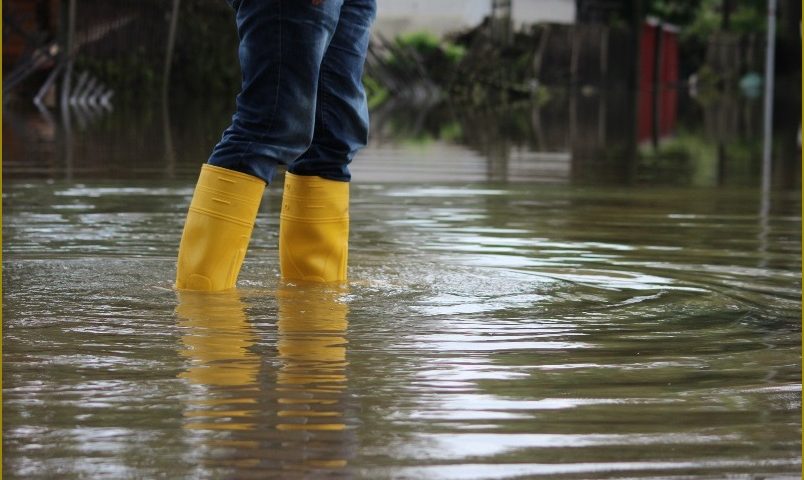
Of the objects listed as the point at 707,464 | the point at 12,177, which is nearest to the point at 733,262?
the point at 707,464

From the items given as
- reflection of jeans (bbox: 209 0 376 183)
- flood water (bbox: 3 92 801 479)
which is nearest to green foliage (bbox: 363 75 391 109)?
flood water (bbox: 3 92 801 479)

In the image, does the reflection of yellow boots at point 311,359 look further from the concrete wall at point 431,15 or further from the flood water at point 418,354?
the concrete wall at point 431,15

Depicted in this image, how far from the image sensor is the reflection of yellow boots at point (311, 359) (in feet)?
8.96

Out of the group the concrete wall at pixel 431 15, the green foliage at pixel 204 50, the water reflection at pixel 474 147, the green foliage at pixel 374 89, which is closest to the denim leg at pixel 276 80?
the water reflection at pixel 474 147

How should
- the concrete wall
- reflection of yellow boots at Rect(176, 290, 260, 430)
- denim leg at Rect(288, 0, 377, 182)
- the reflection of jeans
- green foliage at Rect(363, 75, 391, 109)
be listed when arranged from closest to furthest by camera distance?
reflection of yellow boots at Rect(176, 290, 260, 430) → the reflection of jeans → denim leg at Rect(288, 0, 377, 182) → green foliage at Rect(363, 75, 391, 109) → the concrete wall

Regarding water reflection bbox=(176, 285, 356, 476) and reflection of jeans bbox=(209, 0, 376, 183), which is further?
Answer: reflection of jeans bbox=(209, 0, 376, 183)

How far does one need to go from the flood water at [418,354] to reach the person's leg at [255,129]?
12cm

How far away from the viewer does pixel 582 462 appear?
2455 millimetres

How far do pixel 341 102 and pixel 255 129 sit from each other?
0.37m

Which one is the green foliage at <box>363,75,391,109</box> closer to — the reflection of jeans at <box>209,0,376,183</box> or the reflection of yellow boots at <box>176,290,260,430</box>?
the reflection of jeans at <box>209,0,376,183</box>

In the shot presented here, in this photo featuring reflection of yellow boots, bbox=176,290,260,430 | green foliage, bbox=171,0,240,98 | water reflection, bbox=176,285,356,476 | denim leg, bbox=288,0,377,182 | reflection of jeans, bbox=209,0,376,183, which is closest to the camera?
water reflection, bbox=176,285,356,476

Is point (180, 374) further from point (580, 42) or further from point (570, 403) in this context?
point (580, 42)

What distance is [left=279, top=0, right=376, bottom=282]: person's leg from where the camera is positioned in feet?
14.3

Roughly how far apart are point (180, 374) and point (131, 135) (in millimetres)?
9980
